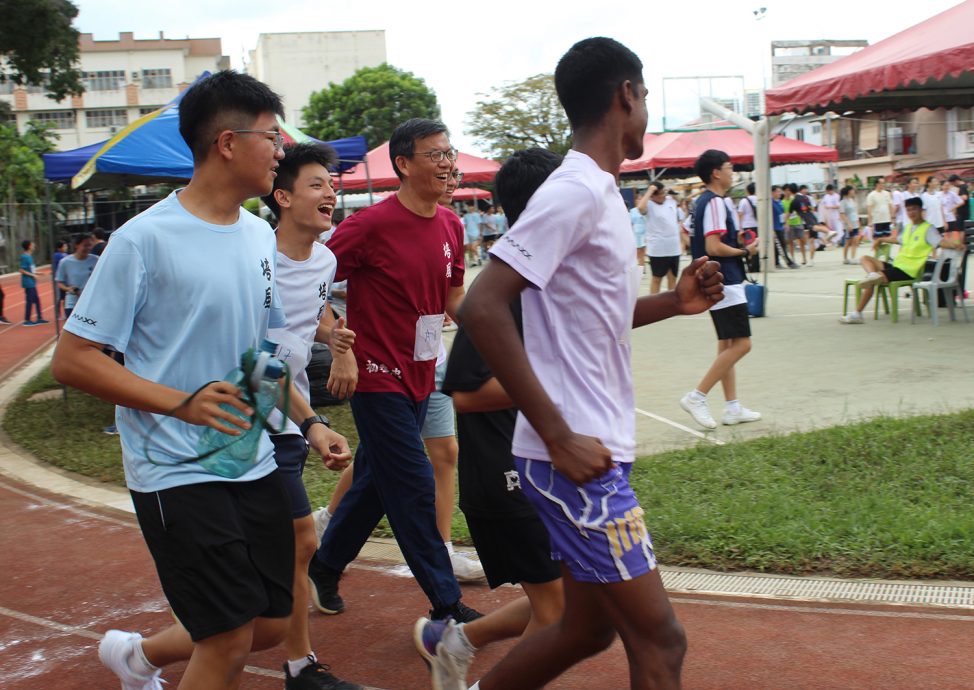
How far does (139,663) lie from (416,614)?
5.09ft

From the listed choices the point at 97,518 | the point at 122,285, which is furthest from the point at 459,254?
the point at 97,518

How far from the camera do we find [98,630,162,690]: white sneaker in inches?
130

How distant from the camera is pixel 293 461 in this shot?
356 centimetres

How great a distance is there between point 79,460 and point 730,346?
17.3 ft

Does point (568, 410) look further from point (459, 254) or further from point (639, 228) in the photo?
point (639, 228)

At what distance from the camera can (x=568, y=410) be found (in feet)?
8.11

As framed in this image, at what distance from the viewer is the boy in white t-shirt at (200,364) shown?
2578mm

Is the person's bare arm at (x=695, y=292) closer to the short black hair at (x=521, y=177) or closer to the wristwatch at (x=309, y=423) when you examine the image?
the short black hair at (x=521, y=177)

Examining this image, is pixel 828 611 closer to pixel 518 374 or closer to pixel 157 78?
pixel 518 374


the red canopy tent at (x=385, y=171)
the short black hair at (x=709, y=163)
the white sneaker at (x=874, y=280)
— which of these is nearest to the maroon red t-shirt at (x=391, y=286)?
the short black hair at (x=709, y=163)

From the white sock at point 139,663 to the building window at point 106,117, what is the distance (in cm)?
9098

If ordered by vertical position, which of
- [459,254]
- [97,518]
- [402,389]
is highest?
[459,254]

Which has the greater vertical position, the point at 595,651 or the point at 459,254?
the point at 459,254

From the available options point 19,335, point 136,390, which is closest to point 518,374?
point 136,390
